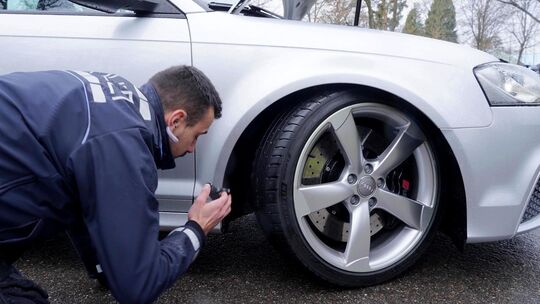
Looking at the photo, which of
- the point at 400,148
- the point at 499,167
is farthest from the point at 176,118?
the point at 499,167

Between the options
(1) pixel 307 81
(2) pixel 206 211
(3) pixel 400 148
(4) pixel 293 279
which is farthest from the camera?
(4) pixel 293 279

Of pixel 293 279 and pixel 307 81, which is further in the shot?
pixel 293 279

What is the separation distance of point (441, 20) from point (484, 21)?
387 centimetres

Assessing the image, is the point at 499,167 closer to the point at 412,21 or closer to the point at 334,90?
the point at 334,90

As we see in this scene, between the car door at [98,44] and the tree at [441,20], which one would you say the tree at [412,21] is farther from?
the car door at [98,44]

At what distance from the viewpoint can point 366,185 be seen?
1934 millimetres

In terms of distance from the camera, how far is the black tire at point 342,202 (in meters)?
1.85

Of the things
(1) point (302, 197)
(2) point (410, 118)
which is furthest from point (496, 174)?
(1) point (302, 197)

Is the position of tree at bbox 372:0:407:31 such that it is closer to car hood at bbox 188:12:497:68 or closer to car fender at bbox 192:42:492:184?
car hood at bbox 188:12:497:68

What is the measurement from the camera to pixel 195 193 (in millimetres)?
1937

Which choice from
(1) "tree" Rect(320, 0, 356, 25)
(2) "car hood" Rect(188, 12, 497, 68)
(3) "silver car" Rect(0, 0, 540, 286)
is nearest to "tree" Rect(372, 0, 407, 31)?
(1) "tree" Rect(320, 0, 356, 25)

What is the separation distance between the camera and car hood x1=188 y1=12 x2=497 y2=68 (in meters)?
1.90

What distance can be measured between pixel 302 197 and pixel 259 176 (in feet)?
0.62

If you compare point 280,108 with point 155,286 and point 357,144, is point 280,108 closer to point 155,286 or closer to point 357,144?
point 357,144
